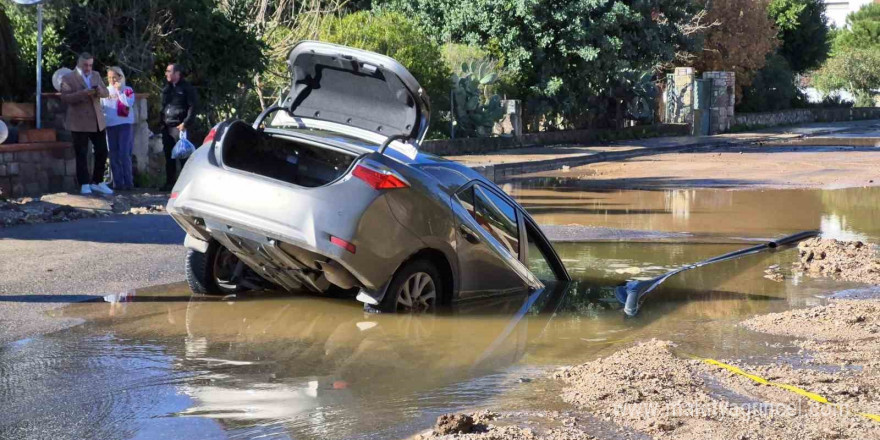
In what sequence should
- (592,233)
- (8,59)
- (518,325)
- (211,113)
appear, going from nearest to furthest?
(518,325)
(592,233)
(8,59)
(211,113)

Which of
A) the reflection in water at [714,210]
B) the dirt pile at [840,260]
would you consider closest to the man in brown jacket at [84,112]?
the reflection in water at [714,210]

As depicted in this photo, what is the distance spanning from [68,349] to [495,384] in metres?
2.77

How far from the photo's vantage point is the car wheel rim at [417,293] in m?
8.58

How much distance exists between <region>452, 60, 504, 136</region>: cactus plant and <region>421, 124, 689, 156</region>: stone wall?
0.40m

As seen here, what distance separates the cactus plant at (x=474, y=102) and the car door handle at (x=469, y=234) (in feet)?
65.0

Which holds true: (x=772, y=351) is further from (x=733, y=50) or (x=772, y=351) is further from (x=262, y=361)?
(x=733, y=50)

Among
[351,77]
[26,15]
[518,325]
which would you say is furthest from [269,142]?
[26,15]

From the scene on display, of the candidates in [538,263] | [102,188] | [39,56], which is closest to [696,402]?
[538,263]

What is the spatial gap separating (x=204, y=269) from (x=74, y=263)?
6.53 ft

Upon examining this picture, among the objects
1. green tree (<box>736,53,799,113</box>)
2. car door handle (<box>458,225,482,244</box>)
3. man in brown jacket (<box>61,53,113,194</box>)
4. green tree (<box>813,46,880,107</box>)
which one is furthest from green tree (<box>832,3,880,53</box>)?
car door handle (<box>458,225,482,244</box>)

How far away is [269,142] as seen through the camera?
9.13 meters

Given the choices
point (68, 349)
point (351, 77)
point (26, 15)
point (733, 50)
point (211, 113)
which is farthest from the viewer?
point (733, 50)

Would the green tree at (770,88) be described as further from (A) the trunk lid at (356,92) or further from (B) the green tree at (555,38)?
(A) the trunk lid at (356,92)

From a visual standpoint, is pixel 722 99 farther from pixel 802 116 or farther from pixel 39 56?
pixel 39 56
